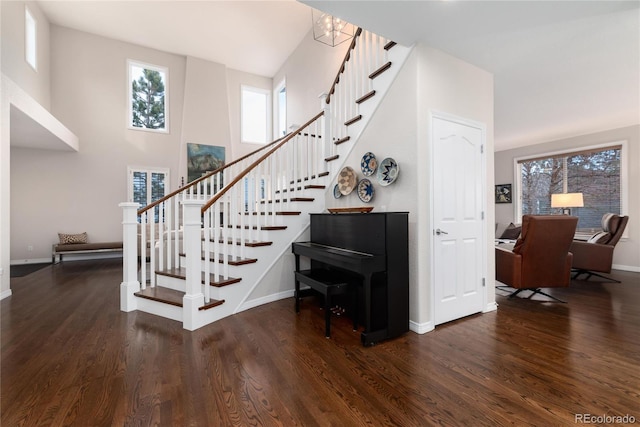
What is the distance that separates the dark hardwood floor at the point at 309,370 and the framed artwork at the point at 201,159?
17.1 ft

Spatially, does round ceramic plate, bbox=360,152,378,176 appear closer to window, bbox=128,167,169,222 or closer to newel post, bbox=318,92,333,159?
newel post, bbox=318,92,333,159

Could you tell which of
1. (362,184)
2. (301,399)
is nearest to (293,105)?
(362,184)

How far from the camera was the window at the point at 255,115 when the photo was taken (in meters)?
8.66

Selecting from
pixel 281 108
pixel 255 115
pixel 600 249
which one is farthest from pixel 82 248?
pixel 600 249

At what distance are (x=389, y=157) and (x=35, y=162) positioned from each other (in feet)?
26.7

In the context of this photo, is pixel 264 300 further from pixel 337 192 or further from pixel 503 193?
pixel 503 193

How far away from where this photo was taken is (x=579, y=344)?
2295 mm

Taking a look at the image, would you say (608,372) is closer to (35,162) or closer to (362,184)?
(362,184)

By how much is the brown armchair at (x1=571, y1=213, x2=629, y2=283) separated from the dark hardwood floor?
5.49ft

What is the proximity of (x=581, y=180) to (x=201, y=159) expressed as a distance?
30.3ft

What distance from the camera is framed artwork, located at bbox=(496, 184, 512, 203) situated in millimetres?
7207

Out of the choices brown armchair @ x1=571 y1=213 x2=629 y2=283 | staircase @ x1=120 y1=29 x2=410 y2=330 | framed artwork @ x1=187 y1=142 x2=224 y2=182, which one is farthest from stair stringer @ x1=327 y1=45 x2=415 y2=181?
framed artwork @ x1=187 y1=142 x2=224 y2=182

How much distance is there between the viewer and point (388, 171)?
9.23 ft

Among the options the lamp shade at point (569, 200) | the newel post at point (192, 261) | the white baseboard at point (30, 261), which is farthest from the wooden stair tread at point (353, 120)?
the white baseboard at point (30, 261)
